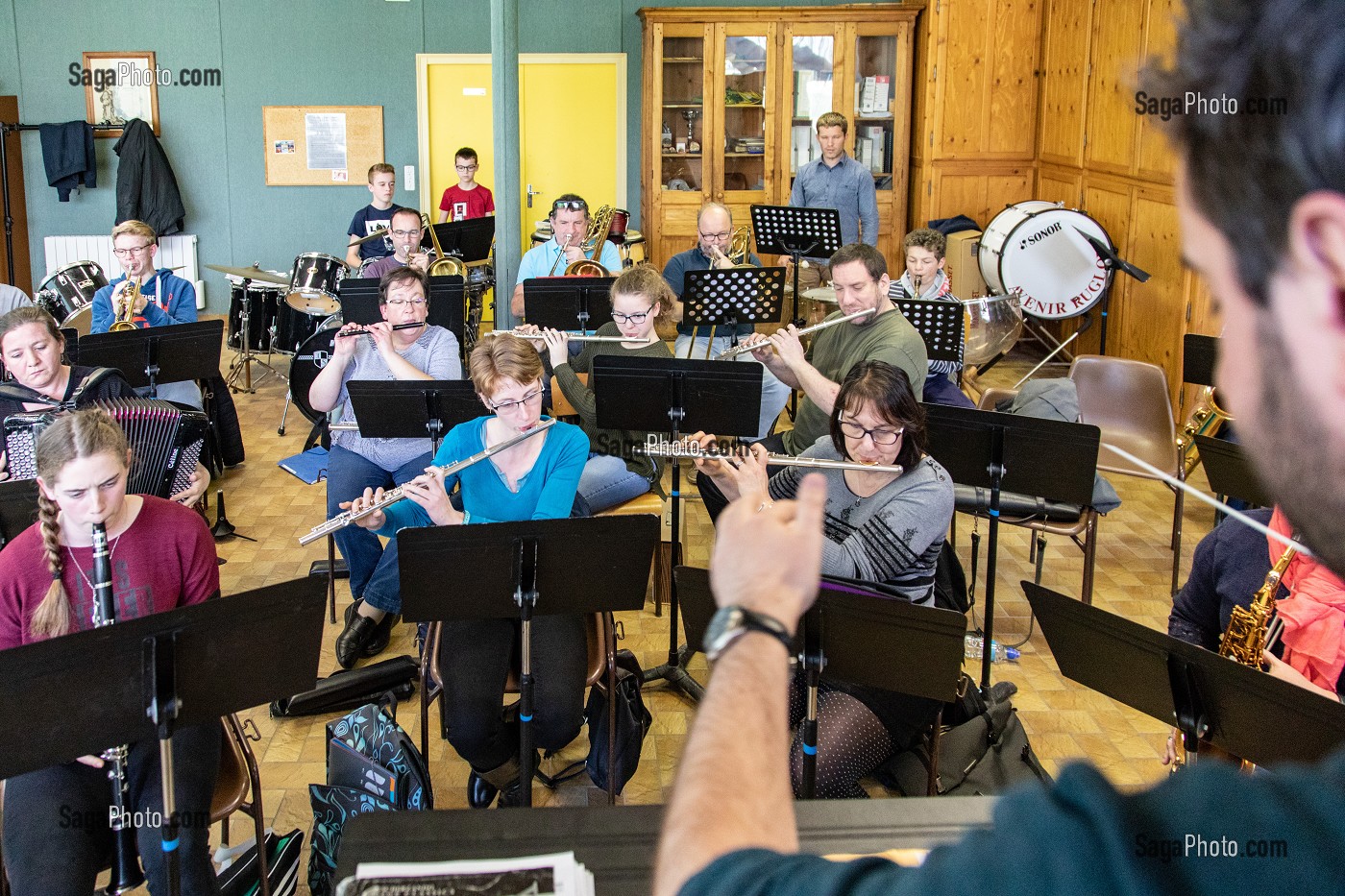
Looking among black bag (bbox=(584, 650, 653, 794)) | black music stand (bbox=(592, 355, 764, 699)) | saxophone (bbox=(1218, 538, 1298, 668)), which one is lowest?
black bag (bbox=(584, 650, 653, 794))

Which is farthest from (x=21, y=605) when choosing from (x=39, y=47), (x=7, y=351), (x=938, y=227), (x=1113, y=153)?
(x=39, y=47)

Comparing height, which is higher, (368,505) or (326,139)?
(326,139)

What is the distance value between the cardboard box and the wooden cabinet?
84 centimetres

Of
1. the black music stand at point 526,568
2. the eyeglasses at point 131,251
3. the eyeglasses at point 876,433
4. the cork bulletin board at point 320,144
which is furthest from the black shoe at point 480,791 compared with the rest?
the cork bulletin board at point 320,144

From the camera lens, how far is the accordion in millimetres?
3590

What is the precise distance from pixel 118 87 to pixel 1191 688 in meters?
9.84

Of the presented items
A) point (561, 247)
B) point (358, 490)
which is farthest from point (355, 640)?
point (561, 247)

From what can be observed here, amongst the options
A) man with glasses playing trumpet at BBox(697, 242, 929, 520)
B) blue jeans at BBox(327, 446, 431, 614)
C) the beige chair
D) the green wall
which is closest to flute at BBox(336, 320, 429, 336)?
blue jeans at BBox(327, 446, 431, 614)

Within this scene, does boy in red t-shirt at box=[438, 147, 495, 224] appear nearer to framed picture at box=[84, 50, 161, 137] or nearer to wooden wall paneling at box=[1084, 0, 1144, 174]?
framed picture at box=[84, 50, 161, 137]

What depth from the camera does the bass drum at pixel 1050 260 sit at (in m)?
7.39

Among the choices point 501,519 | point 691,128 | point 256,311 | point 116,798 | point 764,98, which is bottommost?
point 116,798

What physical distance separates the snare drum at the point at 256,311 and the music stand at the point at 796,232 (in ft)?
9.72

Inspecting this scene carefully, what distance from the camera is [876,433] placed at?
3.12 meters

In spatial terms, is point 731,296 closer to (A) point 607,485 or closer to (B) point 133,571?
(A) point 607,485
